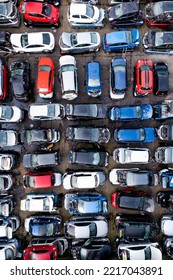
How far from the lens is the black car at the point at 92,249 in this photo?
1656cm

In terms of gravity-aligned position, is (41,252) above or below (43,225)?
below

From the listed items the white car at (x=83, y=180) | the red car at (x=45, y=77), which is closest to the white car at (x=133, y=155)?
the white car at (x=83, y=180)

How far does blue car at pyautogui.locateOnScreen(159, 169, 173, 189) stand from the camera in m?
17.1

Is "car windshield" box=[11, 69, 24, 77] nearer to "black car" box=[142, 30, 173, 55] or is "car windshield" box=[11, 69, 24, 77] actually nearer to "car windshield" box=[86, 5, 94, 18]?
"car windshield" box=[86, 5, 94, 18]

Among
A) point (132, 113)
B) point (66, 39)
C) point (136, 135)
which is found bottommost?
point (136, 135)

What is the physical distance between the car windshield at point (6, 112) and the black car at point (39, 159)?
6.35 ft

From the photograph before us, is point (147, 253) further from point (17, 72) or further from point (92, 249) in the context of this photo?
point (17, 72)

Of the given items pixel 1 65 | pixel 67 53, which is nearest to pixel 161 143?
pixel 67 53

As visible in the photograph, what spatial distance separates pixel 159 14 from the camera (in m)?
17.2

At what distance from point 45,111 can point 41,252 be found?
6.24m

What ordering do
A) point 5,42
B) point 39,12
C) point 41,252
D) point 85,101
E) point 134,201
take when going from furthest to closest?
point 85,101 → point 5,42 → point 39,12 → point 134,201 → point 41,252

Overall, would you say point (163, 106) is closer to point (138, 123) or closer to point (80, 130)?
point (138, 123)

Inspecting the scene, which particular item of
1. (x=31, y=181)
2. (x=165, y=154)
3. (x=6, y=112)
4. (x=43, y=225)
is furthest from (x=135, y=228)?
(x=6, y=112)

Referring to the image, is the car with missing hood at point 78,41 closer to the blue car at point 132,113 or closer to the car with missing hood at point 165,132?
the blue car at point 132,113
